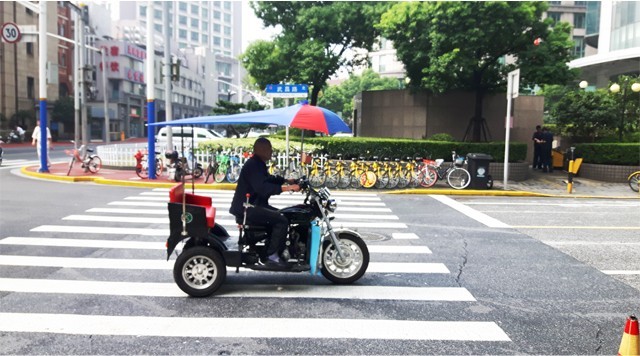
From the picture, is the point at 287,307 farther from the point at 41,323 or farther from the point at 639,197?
the point at 639,197

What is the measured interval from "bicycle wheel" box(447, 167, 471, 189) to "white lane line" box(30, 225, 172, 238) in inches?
383

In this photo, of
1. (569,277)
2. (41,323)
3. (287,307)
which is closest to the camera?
(41,323)

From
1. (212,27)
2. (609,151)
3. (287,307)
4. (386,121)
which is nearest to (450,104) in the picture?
(386,121)

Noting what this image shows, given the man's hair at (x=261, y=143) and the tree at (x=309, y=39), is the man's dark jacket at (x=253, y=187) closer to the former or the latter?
the man's hair at (x=261, y=143)

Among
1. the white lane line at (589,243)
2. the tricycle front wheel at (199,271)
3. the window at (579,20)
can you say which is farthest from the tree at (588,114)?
the window at (579,20)

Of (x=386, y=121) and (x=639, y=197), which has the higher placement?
(x=386, y=121)

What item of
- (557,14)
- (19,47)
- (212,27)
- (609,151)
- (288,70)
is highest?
(212,27)

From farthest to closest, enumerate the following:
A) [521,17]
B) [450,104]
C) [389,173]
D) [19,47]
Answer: [19,47] → [450,104] → [521,17] → [389,173]

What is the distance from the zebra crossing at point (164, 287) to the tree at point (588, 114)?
48.3 ft

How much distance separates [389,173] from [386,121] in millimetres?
8956

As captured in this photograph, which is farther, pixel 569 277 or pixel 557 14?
pixel 557 14

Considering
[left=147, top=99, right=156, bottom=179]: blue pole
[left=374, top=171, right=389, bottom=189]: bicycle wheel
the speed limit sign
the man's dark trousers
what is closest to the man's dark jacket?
the man's dark trousers

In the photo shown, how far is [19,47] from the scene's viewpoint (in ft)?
149

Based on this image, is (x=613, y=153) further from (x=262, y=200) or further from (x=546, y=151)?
(x=262, y=200)
